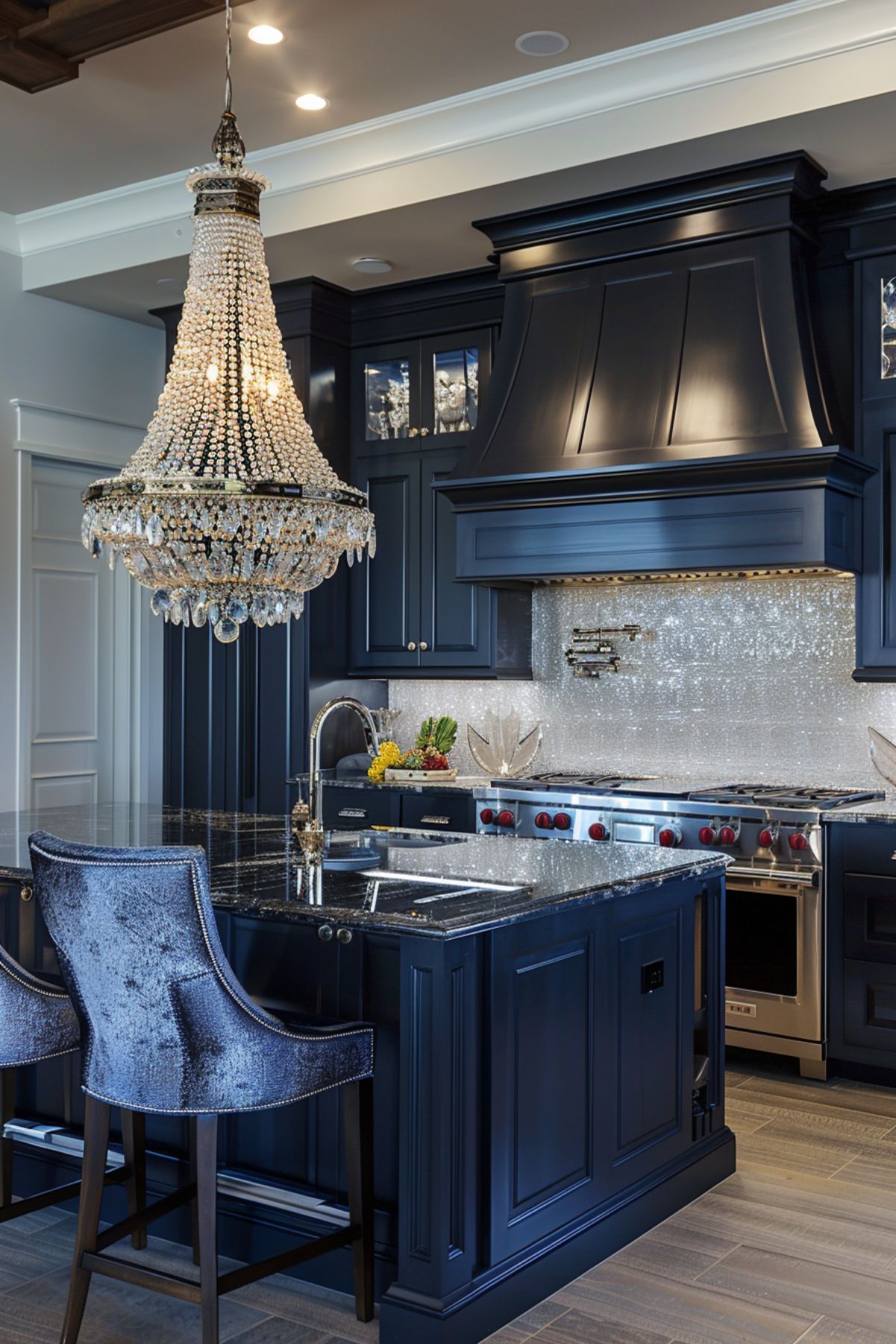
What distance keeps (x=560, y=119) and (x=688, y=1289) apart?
3583 millimetres

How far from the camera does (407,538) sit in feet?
19.6

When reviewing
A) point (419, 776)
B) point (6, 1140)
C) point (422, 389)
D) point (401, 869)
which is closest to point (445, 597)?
point (419, 776)

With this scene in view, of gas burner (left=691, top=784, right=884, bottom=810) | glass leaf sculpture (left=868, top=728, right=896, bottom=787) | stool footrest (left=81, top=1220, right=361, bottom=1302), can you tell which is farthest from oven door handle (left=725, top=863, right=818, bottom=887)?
stool footrest (left=81, top=1220, right=361, bottom=1302)

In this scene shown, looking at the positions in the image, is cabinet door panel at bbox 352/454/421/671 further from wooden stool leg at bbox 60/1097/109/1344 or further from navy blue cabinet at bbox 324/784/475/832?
wooden stool leg at bbox 60/1097/109/1344

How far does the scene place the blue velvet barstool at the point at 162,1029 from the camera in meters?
2.33

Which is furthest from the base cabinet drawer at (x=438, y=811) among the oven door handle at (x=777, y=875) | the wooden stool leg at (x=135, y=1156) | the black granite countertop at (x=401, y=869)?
the wooden stool leg at (x=135, y=1156)

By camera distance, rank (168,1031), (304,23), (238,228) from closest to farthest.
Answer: (168,1031) < (238,228) < (304,23)

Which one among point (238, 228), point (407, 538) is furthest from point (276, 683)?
point (238, 228)

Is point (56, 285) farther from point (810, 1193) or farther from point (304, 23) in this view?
point (810, 1193)

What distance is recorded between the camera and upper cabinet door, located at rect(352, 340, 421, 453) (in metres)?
5.96

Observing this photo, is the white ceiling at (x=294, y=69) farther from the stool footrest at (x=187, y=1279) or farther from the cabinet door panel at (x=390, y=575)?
the stool footrest at (x=187, y=1279)

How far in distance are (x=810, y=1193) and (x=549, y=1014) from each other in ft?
3.68

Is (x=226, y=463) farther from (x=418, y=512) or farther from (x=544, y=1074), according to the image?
(x=418, y=512)

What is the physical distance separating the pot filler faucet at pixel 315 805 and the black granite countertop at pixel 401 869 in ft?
0.18
